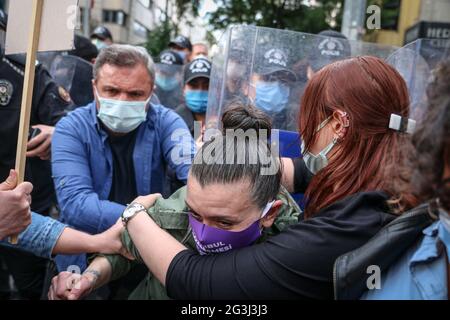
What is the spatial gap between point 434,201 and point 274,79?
1545mm

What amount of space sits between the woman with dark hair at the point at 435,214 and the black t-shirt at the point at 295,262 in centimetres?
12

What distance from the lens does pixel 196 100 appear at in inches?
151

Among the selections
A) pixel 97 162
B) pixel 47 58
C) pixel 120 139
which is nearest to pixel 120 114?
pixel 120 139

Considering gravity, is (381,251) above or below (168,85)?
below

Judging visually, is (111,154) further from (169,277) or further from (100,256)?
(169,277)

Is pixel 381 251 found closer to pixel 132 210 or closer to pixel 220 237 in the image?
pixel 220 237

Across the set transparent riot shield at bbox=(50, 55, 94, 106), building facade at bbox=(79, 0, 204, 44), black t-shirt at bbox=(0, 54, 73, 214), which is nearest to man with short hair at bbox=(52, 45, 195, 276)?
black t-shirt at bbox=(0, 54, 73, 214)

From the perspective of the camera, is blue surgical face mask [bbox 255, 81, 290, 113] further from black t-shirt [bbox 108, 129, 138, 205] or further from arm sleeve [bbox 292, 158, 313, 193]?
black t-shirt [bbox 108, 129, 138, 205]

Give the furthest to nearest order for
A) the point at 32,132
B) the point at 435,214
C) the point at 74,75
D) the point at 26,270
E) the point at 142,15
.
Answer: the point at 142,15 → the point at 74,75 → the point at 26,270 → the point at 32,132 → the point at 435,214

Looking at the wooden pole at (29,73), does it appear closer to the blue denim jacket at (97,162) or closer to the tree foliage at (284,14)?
the blue denim jacket at (97,162)

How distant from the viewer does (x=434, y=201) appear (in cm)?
109

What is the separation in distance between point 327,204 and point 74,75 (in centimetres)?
286

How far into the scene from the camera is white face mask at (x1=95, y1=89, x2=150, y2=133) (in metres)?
2.36
